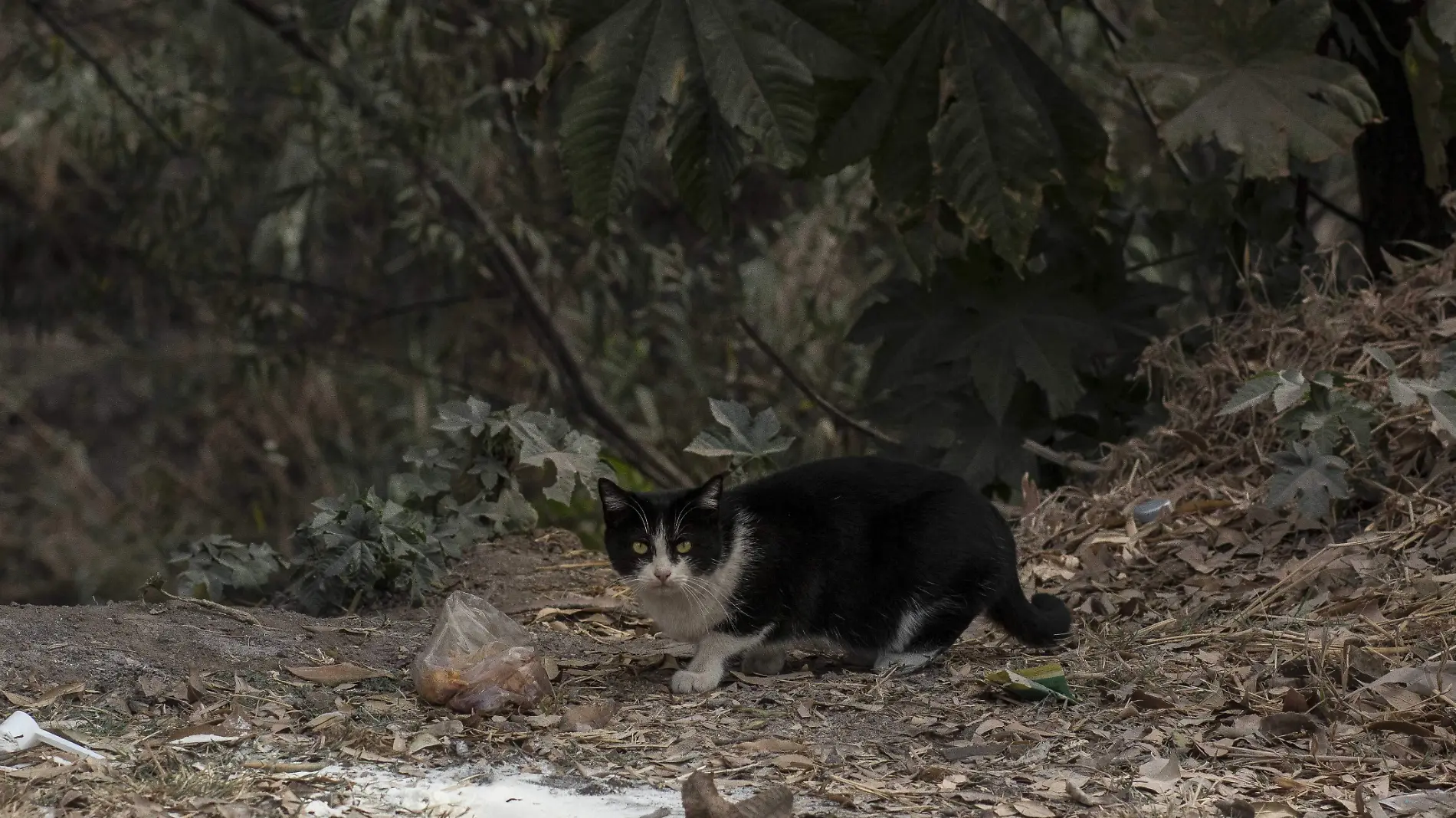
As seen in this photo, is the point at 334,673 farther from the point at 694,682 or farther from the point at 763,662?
the point at 763,662

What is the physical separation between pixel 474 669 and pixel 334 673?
35 cm

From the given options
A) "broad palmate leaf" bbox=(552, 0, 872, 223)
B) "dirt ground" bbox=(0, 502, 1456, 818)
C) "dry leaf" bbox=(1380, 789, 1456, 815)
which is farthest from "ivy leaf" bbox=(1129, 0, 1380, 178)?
"dry leaf" bbox=(1380, 789, 1456, 815)

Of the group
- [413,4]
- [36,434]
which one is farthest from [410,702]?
[36,434]

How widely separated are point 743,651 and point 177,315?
638 centimetres

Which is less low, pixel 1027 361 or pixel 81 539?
pixel 1027 361

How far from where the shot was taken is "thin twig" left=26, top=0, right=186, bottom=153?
22.9ft

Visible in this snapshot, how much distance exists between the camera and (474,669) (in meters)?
3.02

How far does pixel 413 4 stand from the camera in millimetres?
6719

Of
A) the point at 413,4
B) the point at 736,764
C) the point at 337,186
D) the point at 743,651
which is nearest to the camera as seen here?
the point at 736,764

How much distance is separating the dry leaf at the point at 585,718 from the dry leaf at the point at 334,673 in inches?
18.4

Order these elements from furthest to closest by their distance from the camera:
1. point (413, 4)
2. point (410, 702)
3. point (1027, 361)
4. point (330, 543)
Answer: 1. point (413, 4)
2. point (1027, 361)
3. point (330, 543)
4. point (410, 702)

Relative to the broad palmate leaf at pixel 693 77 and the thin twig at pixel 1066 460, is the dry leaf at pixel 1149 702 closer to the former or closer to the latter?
the broad palmate leaf at pixel 693 77

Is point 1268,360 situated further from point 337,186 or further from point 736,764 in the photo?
point 337,186

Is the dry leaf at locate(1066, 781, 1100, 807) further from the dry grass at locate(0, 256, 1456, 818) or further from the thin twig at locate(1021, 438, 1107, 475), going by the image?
the thin twig at locate(1021, 438, 1107, 475)
